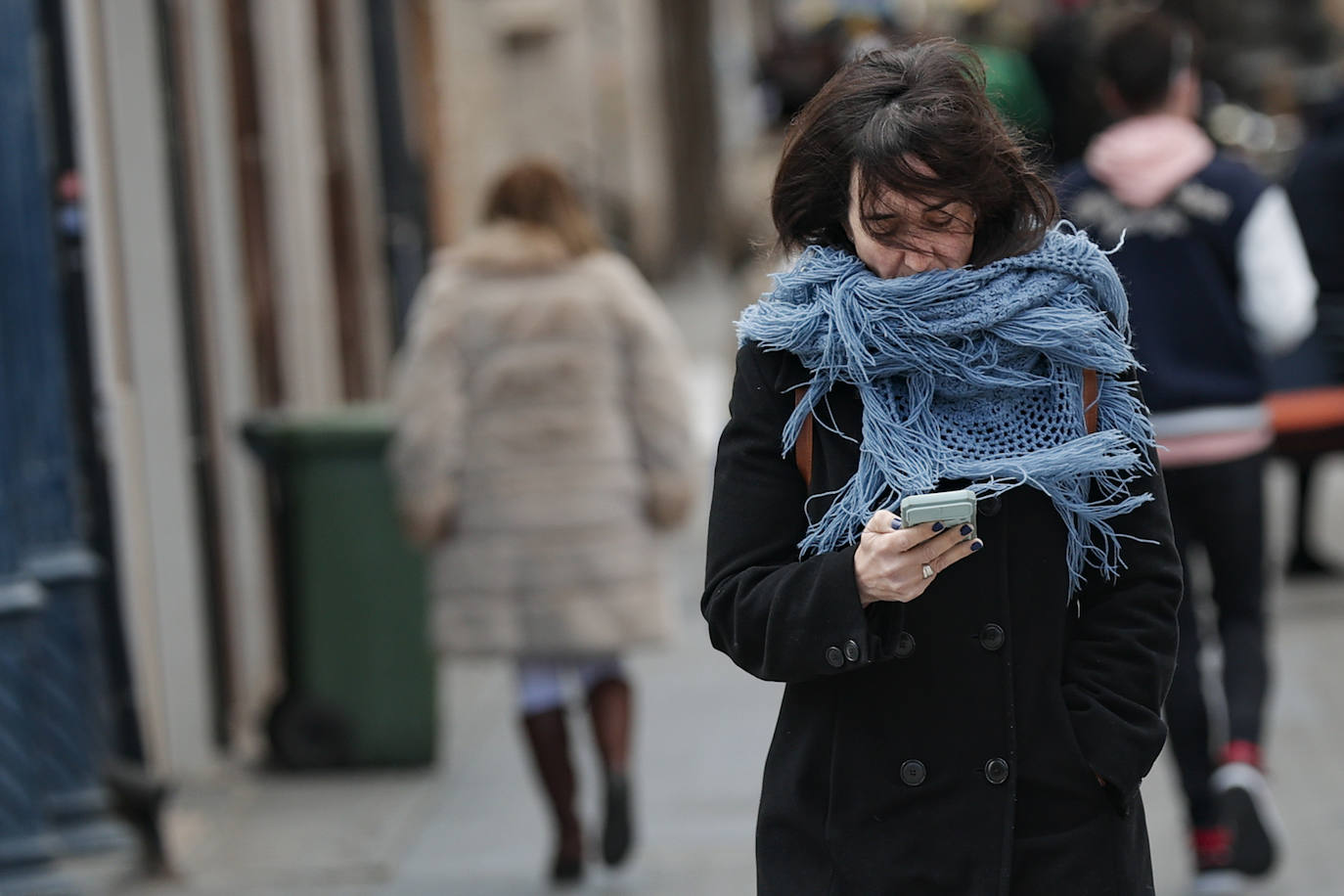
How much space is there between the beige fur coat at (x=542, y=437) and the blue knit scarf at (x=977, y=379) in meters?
3.00

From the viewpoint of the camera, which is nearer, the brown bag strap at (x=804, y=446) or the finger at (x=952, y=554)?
the finger at (x=952, y=554)

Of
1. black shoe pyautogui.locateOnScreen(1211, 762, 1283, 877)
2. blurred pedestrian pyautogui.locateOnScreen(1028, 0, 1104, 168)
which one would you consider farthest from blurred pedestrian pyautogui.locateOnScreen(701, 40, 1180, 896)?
blurred pedestrian pyautogui.locateOnScreen(1028, 0, 1104, 168)

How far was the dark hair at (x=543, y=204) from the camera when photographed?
554 cm

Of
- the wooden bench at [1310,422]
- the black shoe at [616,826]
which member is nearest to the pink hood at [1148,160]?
the black shoe at [616,826]

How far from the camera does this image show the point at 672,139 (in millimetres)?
30531

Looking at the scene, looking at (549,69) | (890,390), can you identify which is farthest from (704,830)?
(549,69)

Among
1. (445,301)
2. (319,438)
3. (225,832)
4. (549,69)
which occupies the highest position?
(549,69)

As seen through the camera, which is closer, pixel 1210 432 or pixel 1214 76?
pixel 1210 432

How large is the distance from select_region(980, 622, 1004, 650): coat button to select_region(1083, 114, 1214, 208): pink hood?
2.43 m

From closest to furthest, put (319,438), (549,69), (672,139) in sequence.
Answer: (319,438) < (549,69) < (672,139)

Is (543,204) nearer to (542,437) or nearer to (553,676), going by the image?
(542,437)

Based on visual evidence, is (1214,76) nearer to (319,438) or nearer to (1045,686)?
(319,438)

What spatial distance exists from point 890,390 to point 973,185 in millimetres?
257

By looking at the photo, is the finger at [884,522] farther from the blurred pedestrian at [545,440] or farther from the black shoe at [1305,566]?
the black shoe at [1305,566]
